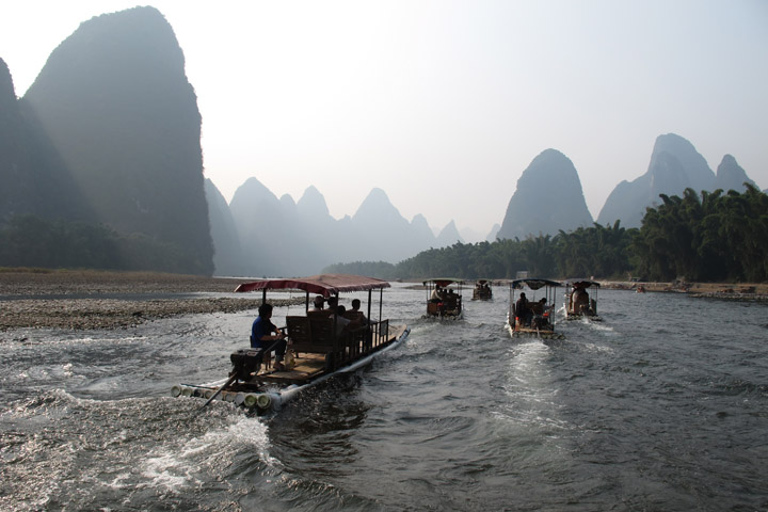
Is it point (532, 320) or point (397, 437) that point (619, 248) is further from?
point (397, 437)

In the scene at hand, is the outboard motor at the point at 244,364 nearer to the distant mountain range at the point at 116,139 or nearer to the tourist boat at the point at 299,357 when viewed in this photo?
the tourist boat at the point at 299,357

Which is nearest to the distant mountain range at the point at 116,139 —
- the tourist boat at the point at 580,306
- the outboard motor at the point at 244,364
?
the tourist boat at the point at 580,306

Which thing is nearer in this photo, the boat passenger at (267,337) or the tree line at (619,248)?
the boat passenger at (267,337)

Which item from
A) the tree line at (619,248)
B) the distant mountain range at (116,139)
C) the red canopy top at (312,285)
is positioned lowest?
the red canopy top at (312,285)

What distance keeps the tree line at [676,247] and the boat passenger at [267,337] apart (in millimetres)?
65338

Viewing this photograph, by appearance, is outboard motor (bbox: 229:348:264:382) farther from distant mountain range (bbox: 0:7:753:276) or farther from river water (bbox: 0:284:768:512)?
distant mountain range (bbox: 0:7:753:276)

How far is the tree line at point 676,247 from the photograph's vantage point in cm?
6306

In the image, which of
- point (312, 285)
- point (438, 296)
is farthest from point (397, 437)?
point (438, 296)

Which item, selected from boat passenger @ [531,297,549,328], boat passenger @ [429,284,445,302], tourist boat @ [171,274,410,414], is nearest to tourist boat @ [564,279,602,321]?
boat passenger @ [531,297,549,328]

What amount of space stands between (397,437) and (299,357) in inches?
199

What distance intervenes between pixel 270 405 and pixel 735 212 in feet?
232

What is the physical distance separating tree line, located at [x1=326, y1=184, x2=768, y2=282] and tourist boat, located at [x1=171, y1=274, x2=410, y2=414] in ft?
206

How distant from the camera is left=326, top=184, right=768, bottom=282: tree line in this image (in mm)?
63062

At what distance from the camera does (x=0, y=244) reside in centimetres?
7975
